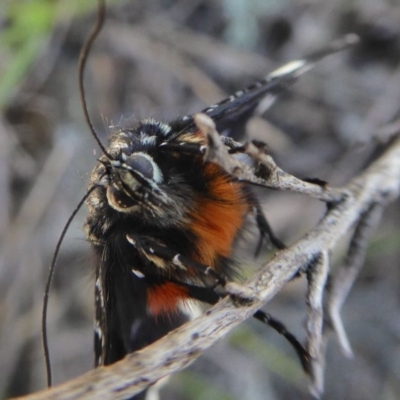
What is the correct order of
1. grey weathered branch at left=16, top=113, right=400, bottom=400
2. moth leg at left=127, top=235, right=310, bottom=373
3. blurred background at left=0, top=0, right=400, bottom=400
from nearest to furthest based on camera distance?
1. grey weathered branch at left=16, top=113, right=400, bottom=400
2. moth leg at left=127, top=235, right=310, bottom=373
3. blurred background at left=0, top=0, right=400, bottom=400

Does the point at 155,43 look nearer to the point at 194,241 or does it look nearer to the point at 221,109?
the point at 221,109

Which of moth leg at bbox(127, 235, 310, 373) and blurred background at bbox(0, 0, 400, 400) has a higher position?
blurred background at bbox(0, 0, 400, 400)

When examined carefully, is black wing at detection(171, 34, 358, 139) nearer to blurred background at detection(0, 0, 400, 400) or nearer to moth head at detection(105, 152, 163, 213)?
moth head at detection(105, 152, 163, 213)

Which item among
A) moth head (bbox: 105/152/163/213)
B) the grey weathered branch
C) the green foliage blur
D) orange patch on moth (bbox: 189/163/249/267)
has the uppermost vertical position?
the green foliage blur

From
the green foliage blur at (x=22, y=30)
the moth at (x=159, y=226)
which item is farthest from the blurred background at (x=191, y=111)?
the moth at (x=159, y=226)

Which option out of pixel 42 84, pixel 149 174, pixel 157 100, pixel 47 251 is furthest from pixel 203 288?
pixel 42 84

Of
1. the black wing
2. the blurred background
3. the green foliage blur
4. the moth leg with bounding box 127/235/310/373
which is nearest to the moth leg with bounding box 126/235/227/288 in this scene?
the moth leg with bounding box 127/235/310/373
